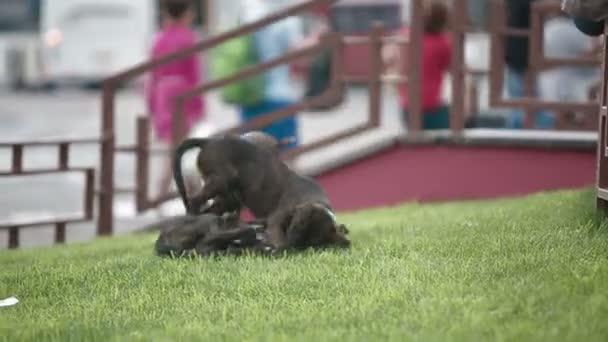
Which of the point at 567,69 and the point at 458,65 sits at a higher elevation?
the point at 458,65

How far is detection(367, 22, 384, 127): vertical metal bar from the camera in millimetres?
11219

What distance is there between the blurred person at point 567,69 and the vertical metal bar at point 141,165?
3665mm

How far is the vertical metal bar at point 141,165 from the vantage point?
448 inches

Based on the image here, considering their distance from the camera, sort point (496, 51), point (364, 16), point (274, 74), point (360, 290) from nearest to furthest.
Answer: point (360, 290)
point (496, 51)
point (274, 74)
point (364, 16)

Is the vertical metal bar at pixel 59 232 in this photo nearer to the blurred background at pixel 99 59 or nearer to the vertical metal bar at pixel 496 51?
the vertical metal bar at pixel 496 51

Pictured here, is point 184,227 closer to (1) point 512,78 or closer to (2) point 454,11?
(2) point 454,11

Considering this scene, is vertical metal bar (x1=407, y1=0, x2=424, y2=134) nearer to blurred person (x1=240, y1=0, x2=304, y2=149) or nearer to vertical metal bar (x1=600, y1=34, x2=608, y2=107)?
blurred person (x1=240, y1=0, x2=304, y2=149)

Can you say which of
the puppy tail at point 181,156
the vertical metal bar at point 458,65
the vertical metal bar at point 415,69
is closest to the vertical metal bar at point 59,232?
the vertical metal bar at point 415,69

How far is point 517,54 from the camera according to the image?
12.9m

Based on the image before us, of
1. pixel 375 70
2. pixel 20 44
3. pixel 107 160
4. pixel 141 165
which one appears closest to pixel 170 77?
pixel 141 165

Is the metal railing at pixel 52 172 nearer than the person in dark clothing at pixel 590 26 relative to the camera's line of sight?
No

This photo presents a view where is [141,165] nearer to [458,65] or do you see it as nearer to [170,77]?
[170,77]

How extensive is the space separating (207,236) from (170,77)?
646cm

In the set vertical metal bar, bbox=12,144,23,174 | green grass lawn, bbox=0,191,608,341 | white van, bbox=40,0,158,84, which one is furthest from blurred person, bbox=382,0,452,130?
white van, bbox=40,0,158,84
